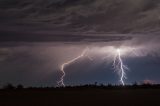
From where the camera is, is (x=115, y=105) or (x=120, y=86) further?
(x=120, y=86)

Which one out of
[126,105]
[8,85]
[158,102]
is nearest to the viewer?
[126,105]

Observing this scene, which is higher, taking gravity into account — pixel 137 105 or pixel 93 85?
pixel 93 85

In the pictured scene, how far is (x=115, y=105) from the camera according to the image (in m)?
31.5

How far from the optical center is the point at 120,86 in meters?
58.2

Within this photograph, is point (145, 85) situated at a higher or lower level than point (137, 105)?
higher

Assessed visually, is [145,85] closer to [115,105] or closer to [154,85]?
[154,85]

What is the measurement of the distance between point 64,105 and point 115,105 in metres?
3.73

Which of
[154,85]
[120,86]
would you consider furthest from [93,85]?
[154,85]

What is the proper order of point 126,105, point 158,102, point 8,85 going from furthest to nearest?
point 8,85, point 158,102, point 126,105

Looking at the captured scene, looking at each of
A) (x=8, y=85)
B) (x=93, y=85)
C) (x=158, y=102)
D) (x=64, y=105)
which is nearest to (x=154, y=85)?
(x=93, y=85)

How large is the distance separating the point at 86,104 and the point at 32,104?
4107 mm

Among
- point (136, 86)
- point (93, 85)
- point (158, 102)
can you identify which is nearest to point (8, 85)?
point (93, 85)

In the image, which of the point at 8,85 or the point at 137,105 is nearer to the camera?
the point at 137,105

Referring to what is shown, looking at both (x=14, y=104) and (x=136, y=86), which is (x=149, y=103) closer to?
(x=14, y=104)
